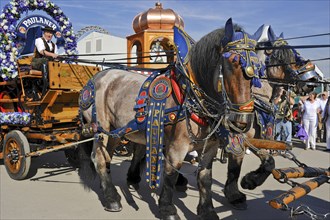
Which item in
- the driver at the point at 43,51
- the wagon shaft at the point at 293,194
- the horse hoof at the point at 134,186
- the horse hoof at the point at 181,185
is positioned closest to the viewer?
the wagon shaft at the point at 293,194

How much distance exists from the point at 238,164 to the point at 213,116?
1484 millimetres

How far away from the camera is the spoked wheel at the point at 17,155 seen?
509 centimetres

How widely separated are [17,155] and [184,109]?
3343 millimetres

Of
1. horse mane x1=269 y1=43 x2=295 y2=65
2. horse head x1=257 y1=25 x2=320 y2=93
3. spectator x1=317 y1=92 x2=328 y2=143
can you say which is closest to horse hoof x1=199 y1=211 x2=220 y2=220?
horse head x1=257 y1=25 x2=320 y2=93

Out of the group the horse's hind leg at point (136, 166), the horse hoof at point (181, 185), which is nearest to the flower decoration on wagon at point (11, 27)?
the horse's hind leg at point (136, 166)

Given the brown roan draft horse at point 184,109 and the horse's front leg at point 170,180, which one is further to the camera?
the horse's front leg at point 170,180

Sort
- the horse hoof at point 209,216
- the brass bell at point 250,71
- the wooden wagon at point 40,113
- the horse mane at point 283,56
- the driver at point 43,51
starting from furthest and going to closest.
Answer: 1. the driver at point 43,51
2. the wooden wagon at point 40,113
3. the horse mane at point 283,56
4. the horse hoof at point 209,216
5. the brass bell at point 250,71

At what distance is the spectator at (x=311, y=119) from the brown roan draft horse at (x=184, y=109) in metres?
6.62

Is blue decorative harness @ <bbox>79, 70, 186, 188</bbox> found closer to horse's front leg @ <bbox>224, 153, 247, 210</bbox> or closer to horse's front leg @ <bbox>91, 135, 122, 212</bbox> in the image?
horse's front leg @ <bbox>91, 135, 122, 212</bbox>

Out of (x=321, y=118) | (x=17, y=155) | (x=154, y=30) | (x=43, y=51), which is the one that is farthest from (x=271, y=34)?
(x=321, y=118)

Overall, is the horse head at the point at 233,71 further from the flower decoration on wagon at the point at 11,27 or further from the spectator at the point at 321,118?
the spectator at the point at 321,118

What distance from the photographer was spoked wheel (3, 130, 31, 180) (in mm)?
5090

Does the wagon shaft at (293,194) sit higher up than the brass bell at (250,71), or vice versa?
the brass bell at (250,71)

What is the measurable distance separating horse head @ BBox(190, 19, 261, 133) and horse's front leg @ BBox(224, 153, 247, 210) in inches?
58.1
